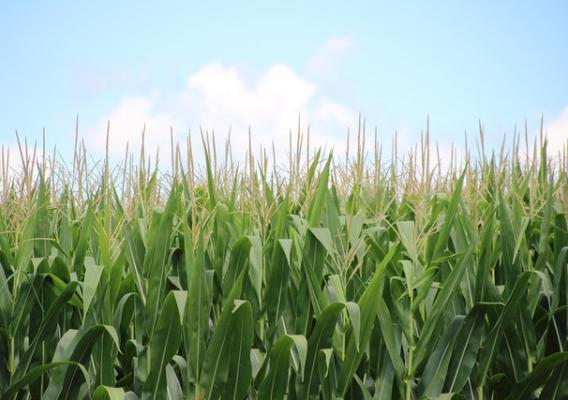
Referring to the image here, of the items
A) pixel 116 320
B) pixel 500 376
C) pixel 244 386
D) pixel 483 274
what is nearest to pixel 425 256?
pixel 483 274

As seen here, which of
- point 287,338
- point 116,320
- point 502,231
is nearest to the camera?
point 287,338

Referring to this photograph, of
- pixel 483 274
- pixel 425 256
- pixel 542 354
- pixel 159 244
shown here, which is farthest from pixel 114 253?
pixel 542 354

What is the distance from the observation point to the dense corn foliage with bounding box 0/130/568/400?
9.40 ft

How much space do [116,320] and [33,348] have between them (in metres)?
0.47

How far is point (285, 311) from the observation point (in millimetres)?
3170

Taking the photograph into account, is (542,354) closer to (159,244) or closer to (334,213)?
(334,213)

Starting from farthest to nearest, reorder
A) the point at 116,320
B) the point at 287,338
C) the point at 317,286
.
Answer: the point at 116,320 → the point at 317,286 → the point at 287,338

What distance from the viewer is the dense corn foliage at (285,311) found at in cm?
287

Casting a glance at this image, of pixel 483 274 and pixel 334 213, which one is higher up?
pixel 334 213

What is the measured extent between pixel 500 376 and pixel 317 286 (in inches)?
46.2

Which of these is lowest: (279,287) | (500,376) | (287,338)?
(500,376)

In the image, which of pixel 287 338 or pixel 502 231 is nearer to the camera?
pixel 287 338

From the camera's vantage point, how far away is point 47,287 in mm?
3383

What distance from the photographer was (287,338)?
2748mm
